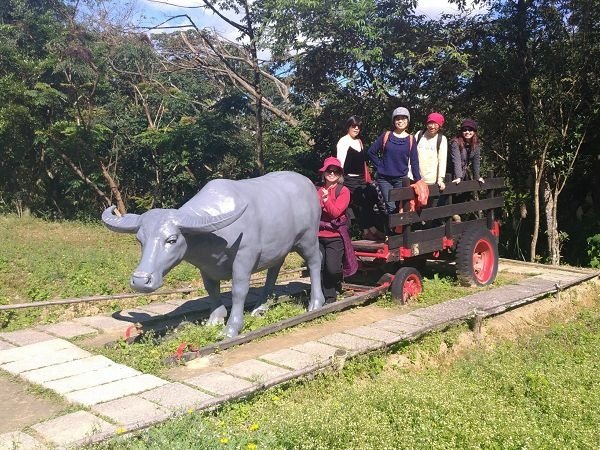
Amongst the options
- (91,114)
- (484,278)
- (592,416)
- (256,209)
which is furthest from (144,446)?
(91,114)

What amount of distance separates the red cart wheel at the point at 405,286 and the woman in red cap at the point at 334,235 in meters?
0.52

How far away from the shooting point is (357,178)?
275 inches

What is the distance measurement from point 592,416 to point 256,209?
10.4ft

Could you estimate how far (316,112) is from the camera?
12.3 meters

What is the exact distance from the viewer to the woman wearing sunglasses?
23.7 feet

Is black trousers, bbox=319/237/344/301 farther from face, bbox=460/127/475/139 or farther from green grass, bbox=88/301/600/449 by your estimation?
face, bbox=460/127/475/139

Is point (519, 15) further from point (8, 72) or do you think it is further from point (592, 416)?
point (8, 72)

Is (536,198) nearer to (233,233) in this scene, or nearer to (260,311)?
(260,311)

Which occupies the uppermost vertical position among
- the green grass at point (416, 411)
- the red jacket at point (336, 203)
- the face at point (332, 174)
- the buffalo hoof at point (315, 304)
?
the face at point (332, 174)

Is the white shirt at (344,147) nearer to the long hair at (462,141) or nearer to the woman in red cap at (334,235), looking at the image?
the woman in red cap at (334,235)

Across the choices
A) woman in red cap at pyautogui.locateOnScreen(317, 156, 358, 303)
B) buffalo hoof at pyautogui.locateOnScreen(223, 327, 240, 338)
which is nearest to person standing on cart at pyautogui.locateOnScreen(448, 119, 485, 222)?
woman in red cap at pyautogui.locateOnScreen(317, 156, 358, 303)

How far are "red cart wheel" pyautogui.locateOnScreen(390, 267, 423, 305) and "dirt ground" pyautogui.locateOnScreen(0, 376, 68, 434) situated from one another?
375 cm

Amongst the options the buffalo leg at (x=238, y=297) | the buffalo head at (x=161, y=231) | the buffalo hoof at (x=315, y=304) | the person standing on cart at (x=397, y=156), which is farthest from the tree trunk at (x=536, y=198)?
the buffalo head at (x=161, y=231)

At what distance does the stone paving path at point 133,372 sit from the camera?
143 inches
